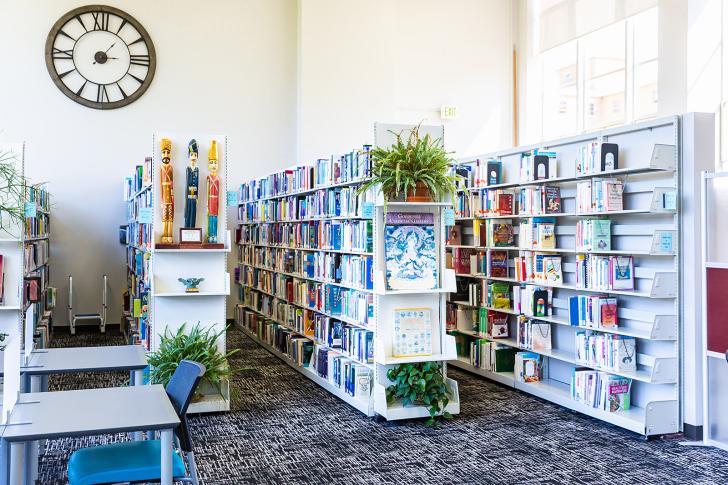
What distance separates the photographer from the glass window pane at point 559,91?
37.4ft

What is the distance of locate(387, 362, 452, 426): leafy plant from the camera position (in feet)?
18.3

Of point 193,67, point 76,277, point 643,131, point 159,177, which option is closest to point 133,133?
point 193,67

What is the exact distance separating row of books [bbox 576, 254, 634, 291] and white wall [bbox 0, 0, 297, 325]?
22.6 ft

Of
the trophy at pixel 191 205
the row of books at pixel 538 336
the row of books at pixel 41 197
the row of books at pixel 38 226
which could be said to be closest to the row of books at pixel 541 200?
the row of books at pixel 538 336

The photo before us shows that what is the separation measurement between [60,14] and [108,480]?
932cm

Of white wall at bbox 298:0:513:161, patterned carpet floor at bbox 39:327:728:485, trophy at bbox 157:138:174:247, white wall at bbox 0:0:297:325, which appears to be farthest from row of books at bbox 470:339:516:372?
white wall at bbox 0:0:297:325

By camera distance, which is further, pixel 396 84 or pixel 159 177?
pixel 396 84

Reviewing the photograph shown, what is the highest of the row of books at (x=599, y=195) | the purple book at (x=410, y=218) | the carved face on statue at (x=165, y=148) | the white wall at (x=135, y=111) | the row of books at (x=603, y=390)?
the white wall at (x=135, y=111)

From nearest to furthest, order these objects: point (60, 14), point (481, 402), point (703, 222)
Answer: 1. point (703, 222)
2. point (481, 402)
3. point (60, 14)

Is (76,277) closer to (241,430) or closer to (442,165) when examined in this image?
(241,430)

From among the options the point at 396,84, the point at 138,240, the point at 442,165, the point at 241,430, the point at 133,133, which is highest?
the point at 396,84

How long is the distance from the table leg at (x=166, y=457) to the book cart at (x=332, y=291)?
2.77m

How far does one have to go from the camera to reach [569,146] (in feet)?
20.9

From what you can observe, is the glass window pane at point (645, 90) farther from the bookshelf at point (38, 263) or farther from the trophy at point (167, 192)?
the bookshelf at point (38, 263)
